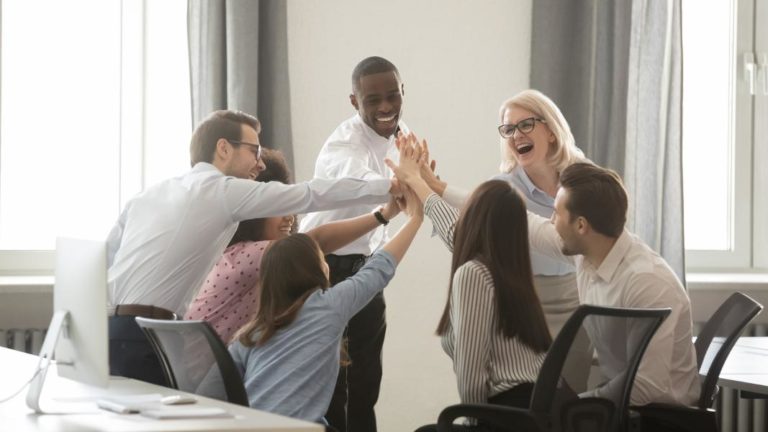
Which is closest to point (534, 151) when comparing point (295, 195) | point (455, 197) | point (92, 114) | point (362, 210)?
point (455, 197)

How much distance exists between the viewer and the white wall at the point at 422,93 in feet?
15.3

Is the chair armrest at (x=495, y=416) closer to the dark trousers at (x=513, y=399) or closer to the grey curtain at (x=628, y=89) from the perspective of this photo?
the dark trousers at (x=513, y=399)

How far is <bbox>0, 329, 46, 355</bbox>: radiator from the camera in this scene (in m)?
4.15

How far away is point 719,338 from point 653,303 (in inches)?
23.3

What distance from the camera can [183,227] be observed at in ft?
10.1

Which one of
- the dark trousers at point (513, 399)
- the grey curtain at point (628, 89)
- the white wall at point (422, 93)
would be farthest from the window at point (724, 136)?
the dark trousers at point (513, 399)

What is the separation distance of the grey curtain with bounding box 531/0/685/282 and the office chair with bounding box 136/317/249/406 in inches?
112

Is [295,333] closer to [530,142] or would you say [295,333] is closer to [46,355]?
[46,355]

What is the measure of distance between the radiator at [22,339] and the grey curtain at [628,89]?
96.9 inches

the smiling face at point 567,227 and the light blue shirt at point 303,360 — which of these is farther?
the smiling face at point 567,227

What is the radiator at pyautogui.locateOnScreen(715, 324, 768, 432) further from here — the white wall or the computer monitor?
the computer monitor

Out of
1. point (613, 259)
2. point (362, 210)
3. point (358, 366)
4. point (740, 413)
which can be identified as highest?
point (362, 210)

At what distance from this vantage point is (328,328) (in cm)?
270

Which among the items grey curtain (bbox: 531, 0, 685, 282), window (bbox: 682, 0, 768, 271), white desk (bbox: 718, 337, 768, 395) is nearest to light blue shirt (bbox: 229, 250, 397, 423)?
white desk (bbox: 718, 337, 768, 395)
